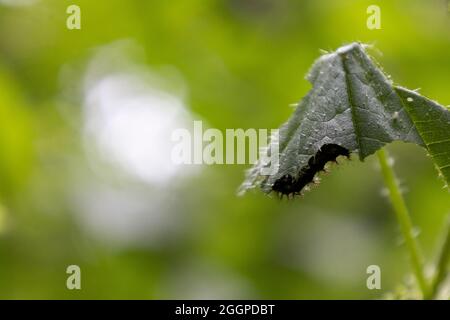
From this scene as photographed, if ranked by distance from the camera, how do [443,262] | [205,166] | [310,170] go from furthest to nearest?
1. [205,166]
2. [443,262]
3. [310,170]

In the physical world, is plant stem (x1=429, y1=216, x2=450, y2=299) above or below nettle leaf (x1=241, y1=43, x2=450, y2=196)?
below

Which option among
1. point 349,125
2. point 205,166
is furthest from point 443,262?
point 205,166

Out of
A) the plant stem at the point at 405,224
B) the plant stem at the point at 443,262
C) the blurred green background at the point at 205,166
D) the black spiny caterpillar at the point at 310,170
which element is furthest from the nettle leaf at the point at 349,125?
the blurred green background at the point at 205,166

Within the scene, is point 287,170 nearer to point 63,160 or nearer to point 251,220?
point 251,220

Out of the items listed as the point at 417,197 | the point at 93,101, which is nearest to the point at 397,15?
the point at 417,197

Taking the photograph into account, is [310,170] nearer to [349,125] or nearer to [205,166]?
[349,125]

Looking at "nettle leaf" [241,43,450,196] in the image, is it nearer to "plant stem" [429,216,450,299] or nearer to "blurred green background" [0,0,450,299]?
"plant stem" [429,216,450,299]

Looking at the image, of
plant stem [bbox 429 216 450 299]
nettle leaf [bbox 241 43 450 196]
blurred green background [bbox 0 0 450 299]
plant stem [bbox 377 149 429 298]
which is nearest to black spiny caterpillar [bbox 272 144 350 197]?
nettle leaf [bbox 241 43 450 196]
